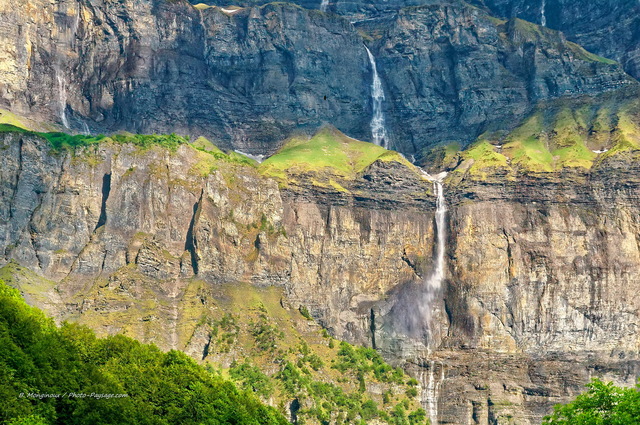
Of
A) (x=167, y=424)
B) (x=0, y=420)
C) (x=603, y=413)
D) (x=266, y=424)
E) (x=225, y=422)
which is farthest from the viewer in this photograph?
(x=266, y=424)

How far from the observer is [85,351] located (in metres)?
129

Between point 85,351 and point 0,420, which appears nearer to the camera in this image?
point 0,420

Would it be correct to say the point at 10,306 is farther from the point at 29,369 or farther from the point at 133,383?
the point at 133,383

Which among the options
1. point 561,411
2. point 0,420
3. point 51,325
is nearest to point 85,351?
point 51,325

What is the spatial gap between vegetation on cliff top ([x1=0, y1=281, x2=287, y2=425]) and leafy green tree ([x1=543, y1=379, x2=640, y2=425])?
4777 cm

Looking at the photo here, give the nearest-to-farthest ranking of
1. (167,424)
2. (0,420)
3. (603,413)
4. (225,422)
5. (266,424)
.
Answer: (603,413) < (0,420) < (167,424) < (225,422) < (266,424)

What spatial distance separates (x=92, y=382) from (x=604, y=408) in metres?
54.3

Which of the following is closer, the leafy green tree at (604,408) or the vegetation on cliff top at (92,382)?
the leafy green tree at (604,408)

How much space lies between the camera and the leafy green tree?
87438mm

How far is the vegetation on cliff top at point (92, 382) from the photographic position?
4257 inches

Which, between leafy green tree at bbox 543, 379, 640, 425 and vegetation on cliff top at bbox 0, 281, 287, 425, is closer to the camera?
leafy green tree at bbox 543, 379, 640, 425

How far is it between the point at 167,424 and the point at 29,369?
21858mm

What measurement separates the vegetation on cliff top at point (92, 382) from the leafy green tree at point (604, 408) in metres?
47.8

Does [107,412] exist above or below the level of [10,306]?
below
